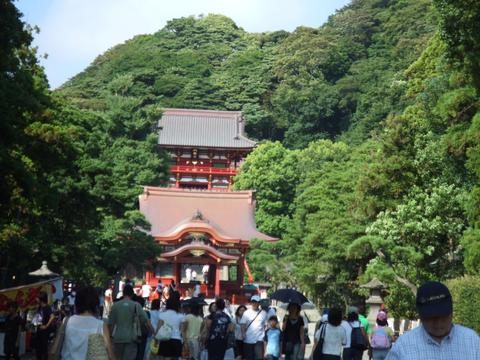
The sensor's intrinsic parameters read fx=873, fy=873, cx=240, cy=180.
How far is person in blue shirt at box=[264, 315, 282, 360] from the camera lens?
1077 cm

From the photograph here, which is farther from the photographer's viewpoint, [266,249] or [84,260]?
[266,249]

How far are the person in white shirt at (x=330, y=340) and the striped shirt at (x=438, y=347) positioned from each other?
5.43 meters

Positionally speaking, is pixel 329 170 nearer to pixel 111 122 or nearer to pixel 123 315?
pixel 111 122

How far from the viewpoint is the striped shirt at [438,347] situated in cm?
374

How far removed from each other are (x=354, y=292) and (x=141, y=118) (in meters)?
18.2

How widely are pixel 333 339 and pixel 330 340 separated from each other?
33 mm

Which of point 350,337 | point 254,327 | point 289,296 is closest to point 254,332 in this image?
point 254,327

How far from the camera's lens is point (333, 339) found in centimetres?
912

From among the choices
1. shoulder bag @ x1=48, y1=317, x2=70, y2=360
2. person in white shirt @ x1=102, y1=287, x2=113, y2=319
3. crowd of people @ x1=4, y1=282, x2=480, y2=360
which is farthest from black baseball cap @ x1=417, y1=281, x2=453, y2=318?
person in white shirt @ x1=102, y1=287, x2=113, y2=319

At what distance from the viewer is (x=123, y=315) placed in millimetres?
8695

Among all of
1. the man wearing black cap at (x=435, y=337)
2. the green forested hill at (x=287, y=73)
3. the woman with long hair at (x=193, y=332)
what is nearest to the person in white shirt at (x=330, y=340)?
the woman with long hair at (x=193, y=332)

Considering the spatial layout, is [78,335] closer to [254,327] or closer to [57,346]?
[57,346]

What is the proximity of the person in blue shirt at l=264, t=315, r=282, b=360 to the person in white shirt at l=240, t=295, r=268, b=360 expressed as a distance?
3.5 inches

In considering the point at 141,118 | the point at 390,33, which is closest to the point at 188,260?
the point at 141,118
